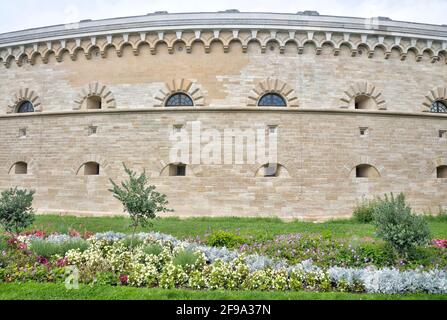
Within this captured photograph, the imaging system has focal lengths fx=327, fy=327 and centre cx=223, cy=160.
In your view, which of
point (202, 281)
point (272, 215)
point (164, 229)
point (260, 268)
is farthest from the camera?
point (272, 215)

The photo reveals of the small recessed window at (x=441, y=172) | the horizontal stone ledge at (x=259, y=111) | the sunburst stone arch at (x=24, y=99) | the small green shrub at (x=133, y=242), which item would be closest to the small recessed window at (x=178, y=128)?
the horizontal stone ledge at (x=259, y=111)

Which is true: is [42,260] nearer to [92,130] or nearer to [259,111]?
[92,130]

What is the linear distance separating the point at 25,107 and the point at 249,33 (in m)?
13.6

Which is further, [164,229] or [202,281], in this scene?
[164,229]

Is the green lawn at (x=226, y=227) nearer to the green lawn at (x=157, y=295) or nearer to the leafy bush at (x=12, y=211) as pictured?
the leafy bush at (x=12, y=211)

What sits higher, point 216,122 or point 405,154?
point 216,122

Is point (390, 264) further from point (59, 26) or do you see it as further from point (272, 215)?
point (59, 26)

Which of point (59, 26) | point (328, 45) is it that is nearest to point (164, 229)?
point (328, 45)

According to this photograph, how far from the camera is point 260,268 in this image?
6.92 metres

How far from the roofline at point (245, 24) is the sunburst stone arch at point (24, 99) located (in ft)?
10.6

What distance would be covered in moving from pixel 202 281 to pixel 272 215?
961 cm

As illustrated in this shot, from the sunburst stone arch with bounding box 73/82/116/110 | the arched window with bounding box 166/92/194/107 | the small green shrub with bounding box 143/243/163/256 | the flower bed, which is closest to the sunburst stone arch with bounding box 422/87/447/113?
the arched window with bounding box 166/92/194/107

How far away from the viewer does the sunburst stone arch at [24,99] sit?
18.4 m

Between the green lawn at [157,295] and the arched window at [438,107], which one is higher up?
the arched window at [438,107]
